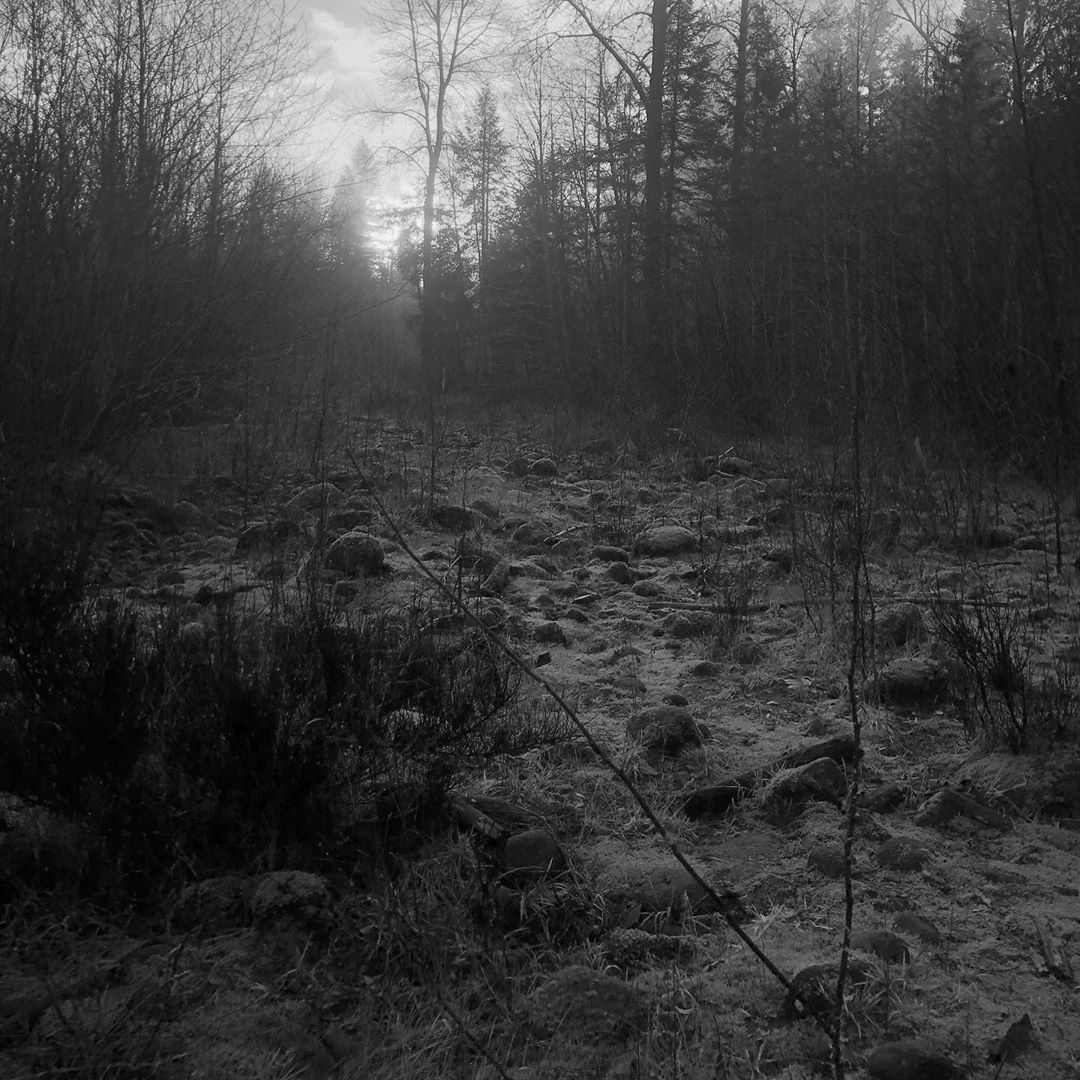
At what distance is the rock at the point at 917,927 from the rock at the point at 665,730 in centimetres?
94

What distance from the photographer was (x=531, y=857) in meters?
2.09

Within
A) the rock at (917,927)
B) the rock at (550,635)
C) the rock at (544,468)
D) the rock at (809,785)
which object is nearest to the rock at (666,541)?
the rock at (550,635)

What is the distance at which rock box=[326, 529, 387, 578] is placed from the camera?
4.56 m

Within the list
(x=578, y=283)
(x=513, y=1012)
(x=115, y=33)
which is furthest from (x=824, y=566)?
(x=578, y=283)

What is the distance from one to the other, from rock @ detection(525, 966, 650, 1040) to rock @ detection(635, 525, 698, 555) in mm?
3952

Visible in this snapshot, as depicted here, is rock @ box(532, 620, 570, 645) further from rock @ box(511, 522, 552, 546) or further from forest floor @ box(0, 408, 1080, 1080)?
rock @ box(511, 522, 552, 546)

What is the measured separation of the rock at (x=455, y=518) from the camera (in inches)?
231

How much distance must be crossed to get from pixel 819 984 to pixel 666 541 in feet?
13.2

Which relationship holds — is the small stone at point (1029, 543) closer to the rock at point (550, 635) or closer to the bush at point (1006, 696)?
the bush at point (1006, 696)

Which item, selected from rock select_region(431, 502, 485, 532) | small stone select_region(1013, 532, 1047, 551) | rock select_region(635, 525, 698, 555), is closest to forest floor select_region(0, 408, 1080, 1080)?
small stone select_region(1013, 532, 1047, 551)

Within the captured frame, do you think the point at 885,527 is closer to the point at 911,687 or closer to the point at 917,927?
the point at 911,687

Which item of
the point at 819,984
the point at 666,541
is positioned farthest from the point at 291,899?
the point at 666,541

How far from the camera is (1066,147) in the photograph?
737 cm

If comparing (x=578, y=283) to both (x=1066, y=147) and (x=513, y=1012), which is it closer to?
(x=1066, y=147)
